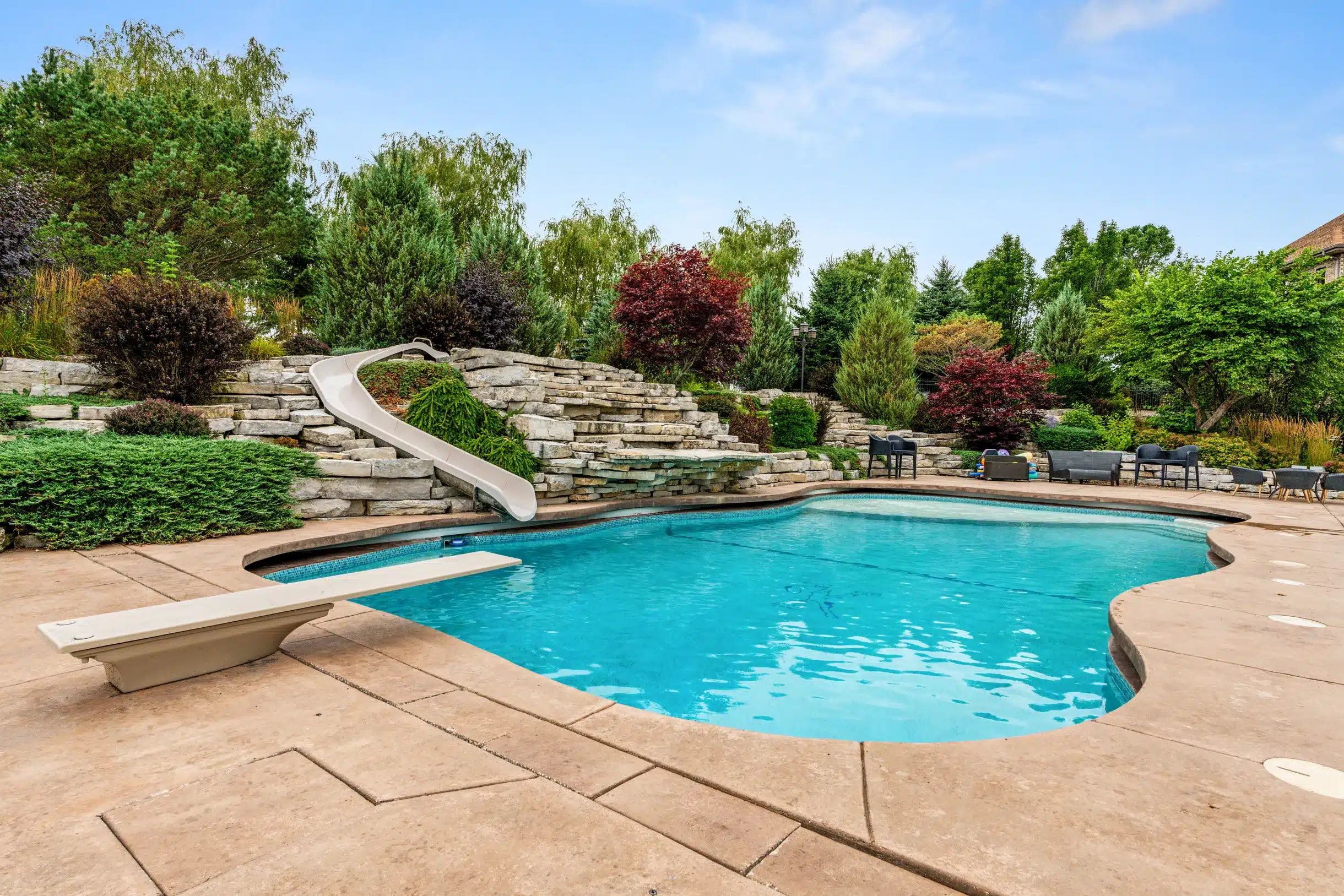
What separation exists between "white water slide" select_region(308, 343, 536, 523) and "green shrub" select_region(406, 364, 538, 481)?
0.65ft

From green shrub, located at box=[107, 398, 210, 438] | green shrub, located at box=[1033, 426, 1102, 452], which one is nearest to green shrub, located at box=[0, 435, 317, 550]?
green shrub, located at box=[107, 398, 210, 438]

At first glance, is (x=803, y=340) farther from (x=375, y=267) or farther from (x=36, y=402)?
(x=36, y=402)

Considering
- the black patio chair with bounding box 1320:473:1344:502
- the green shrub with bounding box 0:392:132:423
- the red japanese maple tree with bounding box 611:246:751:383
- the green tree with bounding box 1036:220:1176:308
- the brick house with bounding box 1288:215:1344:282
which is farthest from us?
the green tree with bounding box 1036:220:1176:308

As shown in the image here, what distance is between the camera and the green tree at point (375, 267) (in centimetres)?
1260

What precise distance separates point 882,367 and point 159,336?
47.1 feet

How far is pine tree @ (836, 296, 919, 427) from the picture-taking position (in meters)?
15.8

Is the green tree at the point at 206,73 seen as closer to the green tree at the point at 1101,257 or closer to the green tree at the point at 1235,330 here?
the green tree at the point at 1235,330

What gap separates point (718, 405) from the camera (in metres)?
11.8

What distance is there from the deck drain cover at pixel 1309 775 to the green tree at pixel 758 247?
20912 mm

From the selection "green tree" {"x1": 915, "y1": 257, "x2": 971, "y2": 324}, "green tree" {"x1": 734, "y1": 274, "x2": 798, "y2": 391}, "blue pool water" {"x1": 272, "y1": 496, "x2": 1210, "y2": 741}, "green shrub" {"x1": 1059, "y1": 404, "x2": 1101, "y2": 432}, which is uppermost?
"green tree" {"x1": 915, "y1": 257, "x2": 971, "y2": 324}

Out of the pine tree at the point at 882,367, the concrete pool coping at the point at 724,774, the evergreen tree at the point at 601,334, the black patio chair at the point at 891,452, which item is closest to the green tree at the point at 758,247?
the evergreen tree at the point at 601,334

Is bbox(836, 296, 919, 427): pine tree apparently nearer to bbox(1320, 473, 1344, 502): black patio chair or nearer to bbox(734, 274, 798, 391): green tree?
bbox(734, 274, 798, 391): green tree

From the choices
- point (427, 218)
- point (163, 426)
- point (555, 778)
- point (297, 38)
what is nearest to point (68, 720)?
point (555, 778)

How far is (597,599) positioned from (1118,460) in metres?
11.2
